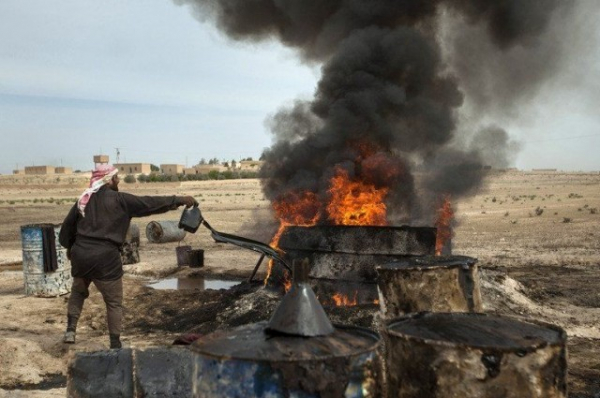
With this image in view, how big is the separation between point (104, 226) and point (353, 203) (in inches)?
219

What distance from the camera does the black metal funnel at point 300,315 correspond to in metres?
2.49

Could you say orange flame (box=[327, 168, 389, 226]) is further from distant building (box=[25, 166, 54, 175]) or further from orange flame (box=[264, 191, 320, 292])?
distant building (box=[25, 166, 54, 175])

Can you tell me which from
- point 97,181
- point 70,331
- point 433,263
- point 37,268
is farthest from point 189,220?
point 37,268

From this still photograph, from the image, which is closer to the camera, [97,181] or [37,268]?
[97,181]

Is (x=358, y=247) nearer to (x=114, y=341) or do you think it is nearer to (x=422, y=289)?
(x=422, y=289)

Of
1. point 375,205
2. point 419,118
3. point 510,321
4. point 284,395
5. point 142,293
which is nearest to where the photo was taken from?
point 284,395

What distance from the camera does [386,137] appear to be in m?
12.6

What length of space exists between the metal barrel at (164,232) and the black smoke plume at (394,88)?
3.95 m

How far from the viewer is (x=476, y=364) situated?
247cm

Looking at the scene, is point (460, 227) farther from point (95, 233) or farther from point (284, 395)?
point (284, 395)

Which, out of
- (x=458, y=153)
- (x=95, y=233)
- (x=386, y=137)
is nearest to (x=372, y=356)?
(x=95, y=233)

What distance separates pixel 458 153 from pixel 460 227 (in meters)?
8.71

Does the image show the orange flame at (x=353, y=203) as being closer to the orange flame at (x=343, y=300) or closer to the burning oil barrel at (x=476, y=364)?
the orange flame at (x=343, y=300)

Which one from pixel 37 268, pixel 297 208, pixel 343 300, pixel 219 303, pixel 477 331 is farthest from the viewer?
pixel 297 208
